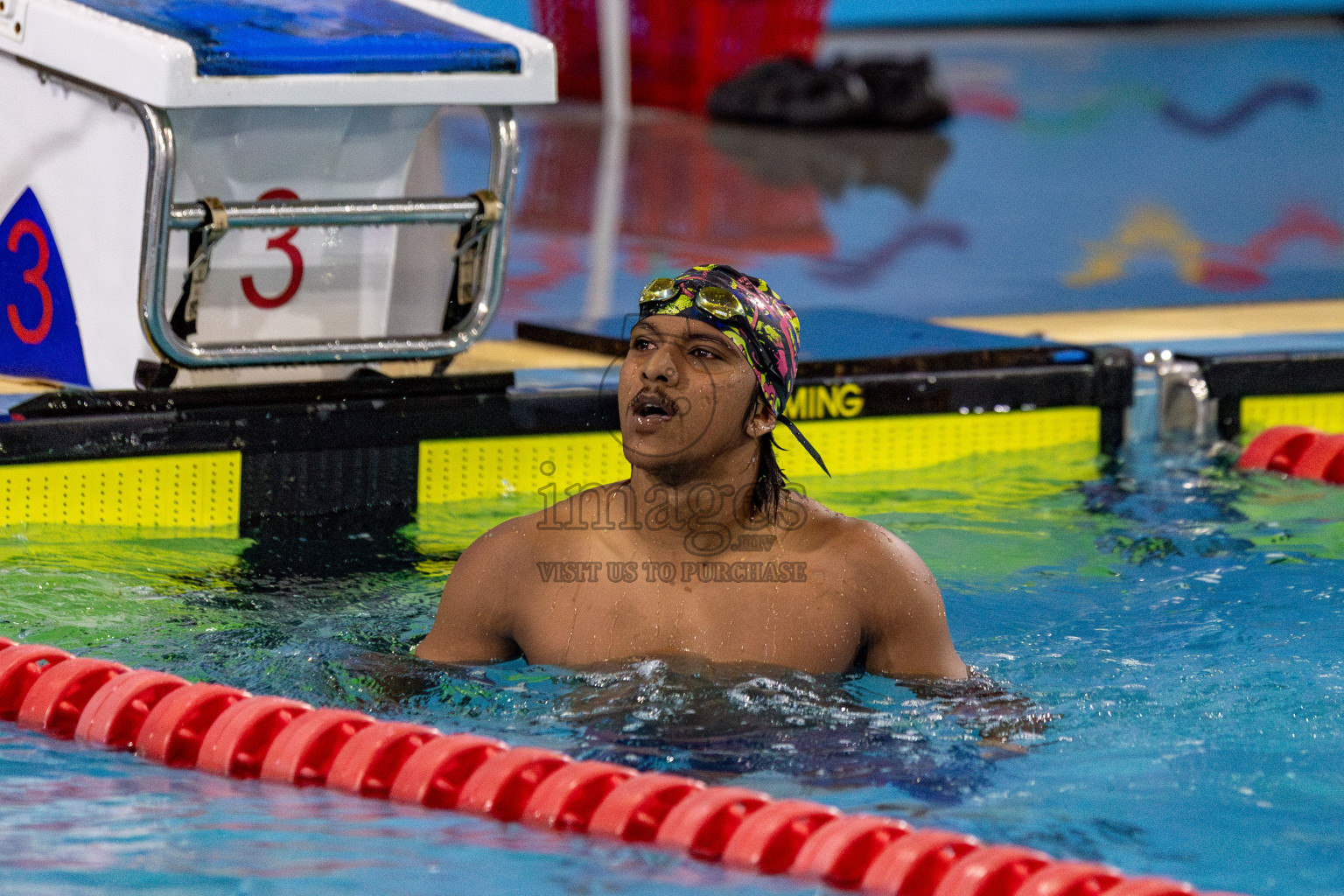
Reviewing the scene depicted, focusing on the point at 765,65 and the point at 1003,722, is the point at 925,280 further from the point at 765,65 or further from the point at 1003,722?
the point at 765,65

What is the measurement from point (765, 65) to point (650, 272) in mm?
7504

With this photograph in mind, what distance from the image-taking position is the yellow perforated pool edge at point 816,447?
5.00 m

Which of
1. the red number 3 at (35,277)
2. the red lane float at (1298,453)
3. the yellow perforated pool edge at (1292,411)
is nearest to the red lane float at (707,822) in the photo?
the red number 3 at (35,277)

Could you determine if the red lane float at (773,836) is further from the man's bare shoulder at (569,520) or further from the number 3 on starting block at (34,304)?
the number 3 on starting block at (34,304)

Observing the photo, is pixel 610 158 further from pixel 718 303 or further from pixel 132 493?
pixel 718 303

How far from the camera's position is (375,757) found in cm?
292

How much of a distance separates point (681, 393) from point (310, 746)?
820 mm

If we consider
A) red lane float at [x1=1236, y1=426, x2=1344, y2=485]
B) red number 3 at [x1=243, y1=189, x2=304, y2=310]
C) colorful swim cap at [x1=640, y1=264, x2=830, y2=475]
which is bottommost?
red lane float at [x1=1236, y1=426, x2=1344, y2=485]

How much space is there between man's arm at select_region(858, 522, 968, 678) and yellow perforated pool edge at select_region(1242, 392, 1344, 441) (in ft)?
10.2

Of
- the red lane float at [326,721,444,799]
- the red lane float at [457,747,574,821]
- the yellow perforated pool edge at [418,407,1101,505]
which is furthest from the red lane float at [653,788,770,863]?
the yellow perforated pool edge at [418,407,1101,505]

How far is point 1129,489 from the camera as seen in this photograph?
5.33 metres

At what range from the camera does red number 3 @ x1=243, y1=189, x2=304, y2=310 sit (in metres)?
4.74

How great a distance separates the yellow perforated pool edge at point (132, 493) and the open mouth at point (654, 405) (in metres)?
2.01

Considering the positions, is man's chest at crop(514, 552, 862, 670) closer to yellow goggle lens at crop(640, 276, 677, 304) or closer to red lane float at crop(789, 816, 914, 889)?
yellow goggle lens at crop(640, 276, 677, 304)
